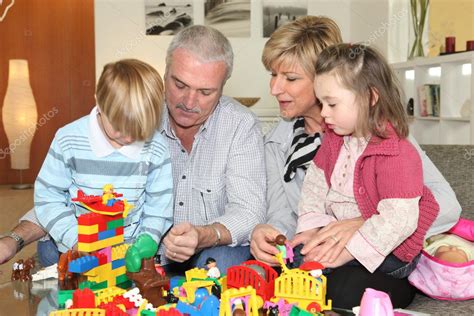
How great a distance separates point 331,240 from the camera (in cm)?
158

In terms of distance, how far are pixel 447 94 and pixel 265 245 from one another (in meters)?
3.13

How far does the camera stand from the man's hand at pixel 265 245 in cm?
163

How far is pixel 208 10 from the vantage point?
5.56 metres

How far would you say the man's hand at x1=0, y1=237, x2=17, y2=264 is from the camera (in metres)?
1.70

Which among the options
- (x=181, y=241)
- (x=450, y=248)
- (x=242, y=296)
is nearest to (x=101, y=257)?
(x=181, y=241)

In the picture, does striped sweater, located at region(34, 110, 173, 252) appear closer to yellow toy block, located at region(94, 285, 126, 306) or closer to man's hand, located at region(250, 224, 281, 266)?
man's hand, located at region(250, 224, 281, 266)

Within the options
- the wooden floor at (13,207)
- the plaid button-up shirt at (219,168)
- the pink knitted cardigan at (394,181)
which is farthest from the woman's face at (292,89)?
the wooden floor at (13,207)

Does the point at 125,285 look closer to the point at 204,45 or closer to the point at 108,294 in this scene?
the point at 108,294

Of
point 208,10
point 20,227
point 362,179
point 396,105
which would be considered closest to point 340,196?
point 362,179

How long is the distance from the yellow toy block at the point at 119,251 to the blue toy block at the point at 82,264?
0.24 feet

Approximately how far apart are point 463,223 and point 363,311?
778 millimetres

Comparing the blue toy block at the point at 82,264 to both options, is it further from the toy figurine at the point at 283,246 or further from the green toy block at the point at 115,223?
the toy figurine at the point at 283,246

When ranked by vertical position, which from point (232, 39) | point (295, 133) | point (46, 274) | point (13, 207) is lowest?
point (13, 207)

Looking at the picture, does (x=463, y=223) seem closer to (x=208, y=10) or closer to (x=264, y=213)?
(x=264, y=213)
